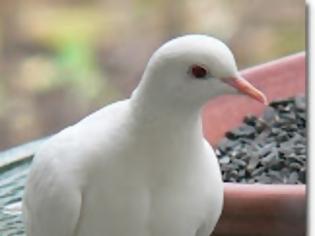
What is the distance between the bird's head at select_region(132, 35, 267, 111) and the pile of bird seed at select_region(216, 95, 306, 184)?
235 millimetres

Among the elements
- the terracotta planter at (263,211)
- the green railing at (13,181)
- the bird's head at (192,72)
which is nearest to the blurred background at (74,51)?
the green railing at (13,181)

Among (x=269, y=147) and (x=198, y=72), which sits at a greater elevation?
(x=198, y=72)

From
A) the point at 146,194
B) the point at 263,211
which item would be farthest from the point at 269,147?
the point at 146,194

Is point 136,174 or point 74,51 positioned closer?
point 136,174

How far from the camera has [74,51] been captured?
2.93ft

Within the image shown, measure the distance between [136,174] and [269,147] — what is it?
267 millimetres

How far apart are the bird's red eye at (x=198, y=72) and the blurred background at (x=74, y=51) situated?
1.08ft

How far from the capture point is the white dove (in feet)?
1.97

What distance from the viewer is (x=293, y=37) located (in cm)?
101

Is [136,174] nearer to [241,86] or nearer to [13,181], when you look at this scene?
[241,86]

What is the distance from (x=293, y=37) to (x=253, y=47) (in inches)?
2.3

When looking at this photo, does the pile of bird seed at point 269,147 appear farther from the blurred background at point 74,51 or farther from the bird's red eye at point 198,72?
the bird's red eye at point 198,72

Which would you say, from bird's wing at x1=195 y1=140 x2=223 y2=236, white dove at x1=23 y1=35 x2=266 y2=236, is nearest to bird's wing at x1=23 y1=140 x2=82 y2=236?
white dove at x1=23 y1=35 x2=266 y2=236

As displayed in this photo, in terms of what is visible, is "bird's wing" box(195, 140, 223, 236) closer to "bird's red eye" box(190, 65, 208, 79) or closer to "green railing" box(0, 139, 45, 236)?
"bird's red eye" box(190, 65, 208, 79)
